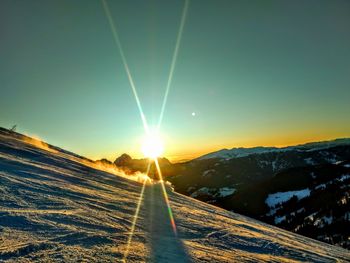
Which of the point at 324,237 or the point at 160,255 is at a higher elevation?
the point at 160,255

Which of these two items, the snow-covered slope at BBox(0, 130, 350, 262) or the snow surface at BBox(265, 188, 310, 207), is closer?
the snow-covered slope at BBox(0, 130, 350, 262)

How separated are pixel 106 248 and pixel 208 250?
365 cm

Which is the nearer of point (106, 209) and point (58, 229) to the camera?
point (58, 229)

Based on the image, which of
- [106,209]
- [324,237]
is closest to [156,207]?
[106,209]

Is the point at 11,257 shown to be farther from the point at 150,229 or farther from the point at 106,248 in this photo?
the point at 150,229

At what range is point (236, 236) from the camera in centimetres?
1381

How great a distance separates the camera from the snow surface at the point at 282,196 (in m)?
174

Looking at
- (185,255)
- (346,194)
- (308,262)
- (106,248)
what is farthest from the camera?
(346,194)

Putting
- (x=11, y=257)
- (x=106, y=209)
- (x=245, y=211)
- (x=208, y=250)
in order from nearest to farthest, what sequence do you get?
(x=11, y=257) < (x=208, y=250) < (x=106, y=209) < (x=245, y=211)

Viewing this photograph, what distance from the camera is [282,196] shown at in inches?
7333

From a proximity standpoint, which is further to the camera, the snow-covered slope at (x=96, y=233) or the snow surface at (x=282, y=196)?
the snow surface at (x=282, y=196)

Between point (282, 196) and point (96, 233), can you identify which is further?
point (282, 196)

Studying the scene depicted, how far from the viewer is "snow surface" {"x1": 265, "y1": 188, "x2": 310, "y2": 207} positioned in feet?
572

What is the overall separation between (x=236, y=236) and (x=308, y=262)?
3122 mm
